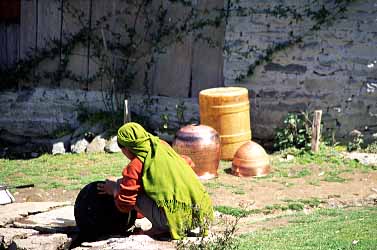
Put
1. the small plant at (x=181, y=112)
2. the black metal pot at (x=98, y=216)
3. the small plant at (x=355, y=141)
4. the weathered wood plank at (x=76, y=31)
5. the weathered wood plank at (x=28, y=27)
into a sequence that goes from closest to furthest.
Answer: the black metal pot at (x=98, y=216)
the small plant at (x=355, y=141)
the small plant at (x=181, y=112)
the weathered wood plank at (x=76, y=31)
the weathered wood plank at (x=28, y=27)

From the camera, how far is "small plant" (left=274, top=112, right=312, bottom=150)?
34.4 feet

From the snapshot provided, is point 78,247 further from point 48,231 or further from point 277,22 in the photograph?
point 277,22

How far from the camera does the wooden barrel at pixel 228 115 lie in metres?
10.1

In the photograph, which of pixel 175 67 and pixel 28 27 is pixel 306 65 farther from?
pixel 28 27

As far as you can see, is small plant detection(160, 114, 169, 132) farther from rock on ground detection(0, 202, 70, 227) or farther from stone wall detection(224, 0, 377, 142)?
rock on ground detection(0, 202, 70, 227)

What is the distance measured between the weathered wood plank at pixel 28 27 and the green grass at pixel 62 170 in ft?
7.43

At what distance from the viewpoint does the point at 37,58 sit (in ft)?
41.2

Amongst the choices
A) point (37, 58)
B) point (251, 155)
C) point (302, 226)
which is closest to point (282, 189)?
point (251, 155)

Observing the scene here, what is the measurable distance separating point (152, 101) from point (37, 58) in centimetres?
227

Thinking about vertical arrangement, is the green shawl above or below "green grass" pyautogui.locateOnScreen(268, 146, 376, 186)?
above

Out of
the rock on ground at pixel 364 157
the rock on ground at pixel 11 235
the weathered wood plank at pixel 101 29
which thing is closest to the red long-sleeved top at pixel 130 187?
the rock on ground at pixel 11 235

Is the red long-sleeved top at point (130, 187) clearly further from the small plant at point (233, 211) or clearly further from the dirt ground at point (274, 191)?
the dirt ground at point (274, 191)

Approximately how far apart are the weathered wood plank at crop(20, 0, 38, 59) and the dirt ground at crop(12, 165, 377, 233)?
4.10 metres

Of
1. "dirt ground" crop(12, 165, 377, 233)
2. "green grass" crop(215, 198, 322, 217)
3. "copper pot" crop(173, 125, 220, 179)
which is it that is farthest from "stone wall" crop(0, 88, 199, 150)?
"green grass" crop(215, 198, 322, 217)
